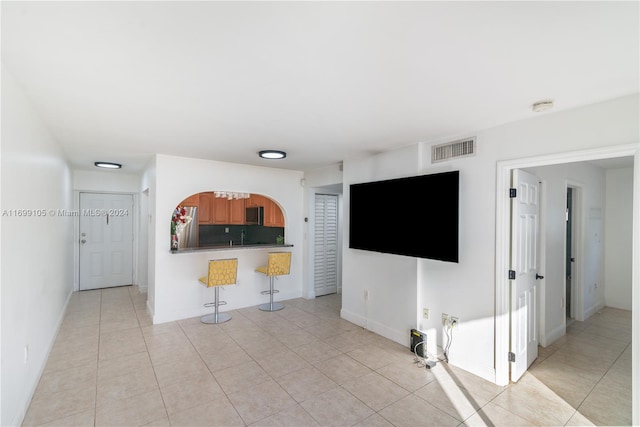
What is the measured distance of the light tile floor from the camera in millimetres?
2344

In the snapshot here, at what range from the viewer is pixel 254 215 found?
6.78m

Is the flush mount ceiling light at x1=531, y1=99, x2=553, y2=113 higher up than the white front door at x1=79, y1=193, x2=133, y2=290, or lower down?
higher up

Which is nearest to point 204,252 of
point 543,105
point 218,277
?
point 218,277

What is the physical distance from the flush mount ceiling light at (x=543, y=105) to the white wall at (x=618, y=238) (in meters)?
4.10

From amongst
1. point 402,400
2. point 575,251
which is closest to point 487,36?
point 402,400

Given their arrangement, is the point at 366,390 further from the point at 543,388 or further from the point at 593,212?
the point at 593,212

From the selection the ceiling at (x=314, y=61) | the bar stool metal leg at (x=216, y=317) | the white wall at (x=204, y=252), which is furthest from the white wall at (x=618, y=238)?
the bar stool metal leg at (x=216, y=317)

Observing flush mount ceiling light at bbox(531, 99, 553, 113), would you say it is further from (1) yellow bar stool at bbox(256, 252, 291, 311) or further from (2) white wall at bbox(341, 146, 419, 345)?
(1) yellow bar stool at bbox(256, 252, 291, 311)

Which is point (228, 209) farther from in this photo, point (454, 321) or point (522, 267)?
point (522, 267)

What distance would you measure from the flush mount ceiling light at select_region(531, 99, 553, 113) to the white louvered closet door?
3.87 metres

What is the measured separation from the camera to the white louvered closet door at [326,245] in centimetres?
580

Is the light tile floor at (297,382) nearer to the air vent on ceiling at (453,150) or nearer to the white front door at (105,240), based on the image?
the air vent on ceiling at (453,150)

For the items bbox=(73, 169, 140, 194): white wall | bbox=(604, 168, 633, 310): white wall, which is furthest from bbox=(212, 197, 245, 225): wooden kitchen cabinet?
bbox=(604, 168, 633, 310): white wall

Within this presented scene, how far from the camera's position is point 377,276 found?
4020mm
